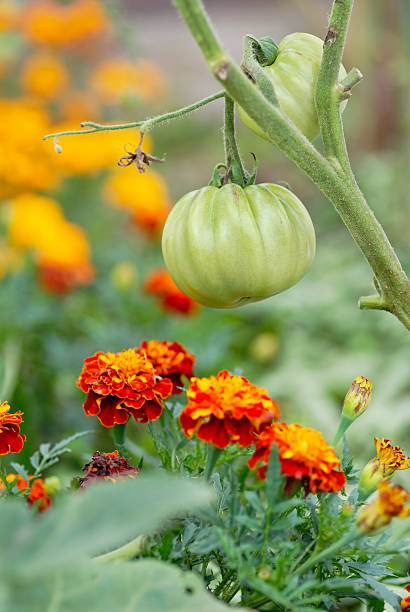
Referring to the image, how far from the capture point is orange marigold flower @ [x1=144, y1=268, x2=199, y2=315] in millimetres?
1526

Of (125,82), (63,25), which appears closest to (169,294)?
(125,82)

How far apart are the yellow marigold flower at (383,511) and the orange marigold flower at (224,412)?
4.1 inches

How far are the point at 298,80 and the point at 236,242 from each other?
0.50ft

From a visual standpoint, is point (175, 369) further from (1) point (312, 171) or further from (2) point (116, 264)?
(2) point (116, 264)

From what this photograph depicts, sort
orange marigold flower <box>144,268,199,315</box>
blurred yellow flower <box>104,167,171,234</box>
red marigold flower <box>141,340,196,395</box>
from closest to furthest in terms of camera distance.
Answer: red marigold flower <box>141,340,196,395</box> < orange marigold flower <box>144,268,199,315</box> < blurred yellow flower <box>104,167,171,234</box>

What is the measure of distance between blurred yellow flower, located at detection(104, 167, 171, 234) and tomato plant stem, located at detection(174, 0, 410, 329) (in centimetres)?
130

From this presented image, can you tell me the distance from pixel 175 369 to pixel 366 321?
5.43ft

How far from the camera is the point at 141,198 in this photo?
6.37 ft

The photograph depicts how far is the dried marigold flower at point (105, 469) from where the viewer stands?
568 mm

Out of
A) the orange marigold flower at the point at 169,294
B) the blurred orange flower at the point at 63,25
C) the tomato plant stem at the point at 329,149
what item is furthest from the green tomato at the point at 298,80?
the blurred orange flower at the point at 63,25

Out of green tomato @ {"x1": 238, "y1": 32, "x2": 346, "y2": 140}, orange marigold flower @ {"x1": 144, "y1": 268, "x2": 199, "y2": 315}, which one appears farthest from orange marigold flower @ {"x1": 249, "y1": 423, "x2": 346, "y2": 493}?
orange marigold flower @ {"x1": 144, "y1": 268, "x2": 199, "y2": 315}

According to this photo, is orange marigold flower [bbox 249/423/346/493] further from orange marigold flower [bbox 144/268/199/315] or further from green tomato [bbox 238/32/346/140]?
orange marigold flower [bbox 144/268/199/315]

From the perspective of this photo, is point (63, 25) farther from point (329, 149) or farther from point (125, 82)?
point (329, 149)

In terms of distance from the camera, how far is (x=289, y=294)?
7.60ft
